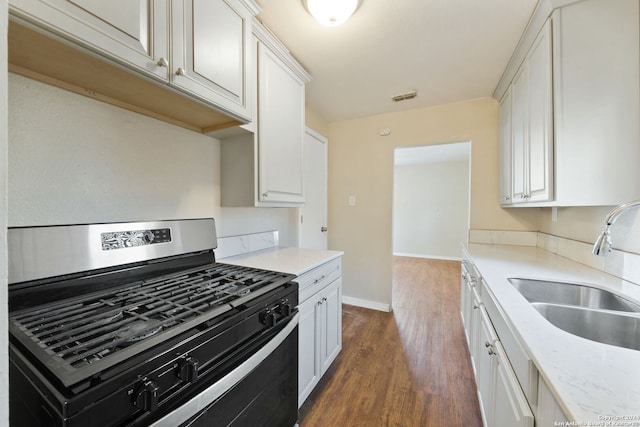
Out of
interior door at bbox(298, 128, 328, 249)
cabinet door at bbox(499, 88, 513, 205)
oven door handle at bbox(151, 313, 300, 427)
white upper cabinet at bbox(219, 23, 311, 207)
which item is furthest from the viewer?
interior door at bbox(298, 128, 328, 249)

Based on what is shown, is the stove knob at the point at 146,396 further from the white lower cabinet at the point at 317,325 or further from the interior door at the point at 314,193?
the interior door at the point at 314,193

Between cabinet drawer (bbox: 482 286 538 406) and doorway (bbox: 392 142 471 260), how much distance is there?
443cm

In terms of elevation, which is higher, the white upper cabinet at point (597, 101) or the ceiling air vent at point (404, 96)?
the ceiling air vent at point (404, 96)

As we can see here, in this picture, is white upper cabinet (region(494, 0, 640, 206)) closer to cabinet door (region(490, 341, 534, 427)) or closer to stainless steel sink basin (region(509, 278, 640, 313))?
stainless steel sink basin (region(509, 278, 640, 313))

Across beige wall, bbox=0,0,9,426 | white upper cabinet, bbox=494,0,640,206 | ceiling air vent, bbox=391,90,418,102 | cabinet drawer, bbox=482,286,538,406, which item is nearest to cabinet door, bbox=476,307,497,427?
cabinet drawer, bbox=482,286,538,406

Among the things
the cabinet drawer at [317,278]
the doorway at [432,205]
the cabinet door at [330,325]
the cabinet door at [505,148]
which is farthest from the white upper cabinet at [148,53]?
the doorway at [432,205]

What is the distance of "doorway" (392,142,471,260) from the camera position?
5414 millimetres

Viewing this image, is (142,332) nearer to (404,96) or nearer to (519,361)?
(519,361)

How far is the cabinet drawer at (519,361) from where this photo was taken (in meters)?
0.67

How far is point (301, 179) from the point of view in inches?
75.4

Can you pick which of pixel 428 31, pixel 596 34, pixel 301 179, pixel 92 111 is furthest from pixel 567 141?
pixel 92 111

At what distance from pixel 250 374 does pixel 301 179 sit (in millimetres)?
1352

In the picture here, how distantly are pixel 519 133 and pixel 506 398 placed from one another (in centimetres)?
177

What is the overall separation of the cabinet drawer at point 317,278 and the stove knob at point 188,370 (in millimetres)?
673
